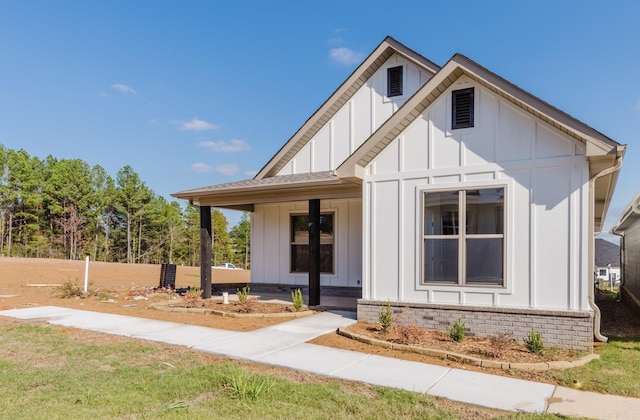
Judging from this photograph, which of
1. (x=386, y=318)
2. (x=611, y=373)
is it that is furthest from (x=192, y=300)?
(x=611, y=373)

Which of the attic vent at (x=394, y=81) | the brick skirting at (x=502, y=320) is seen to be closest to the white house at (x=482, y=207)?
the brick skirting at (x=502, y=320)

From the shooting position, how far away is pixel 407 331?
7.20 metres

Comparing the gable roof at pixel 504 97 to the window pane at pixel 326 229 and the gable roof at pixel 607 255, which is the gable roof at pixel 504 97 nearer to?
the window pane at pixel 326 229

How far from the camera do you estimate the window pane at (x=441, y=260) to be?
7.77 metres

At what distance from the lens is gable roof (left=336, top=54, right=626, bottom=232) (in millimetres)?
6605

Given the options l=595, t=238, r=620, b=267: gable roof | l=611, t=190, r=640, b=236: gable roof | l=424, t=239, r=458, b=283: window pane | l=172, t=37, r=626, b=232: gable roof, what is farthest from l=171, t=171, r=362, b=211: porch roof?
l=595, t=238, r=620, b=267: gable roof

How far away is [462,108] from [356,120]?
5295 millimetres

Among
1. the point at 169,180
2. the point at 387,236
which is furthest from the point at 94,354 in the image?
the point at 169,180

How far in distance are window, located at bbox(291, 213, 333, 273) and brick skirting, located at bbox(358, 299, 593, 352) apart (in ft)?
15.3

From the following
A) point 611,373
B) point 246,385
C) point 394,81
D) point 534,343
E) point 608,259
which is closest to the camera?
point 246,385

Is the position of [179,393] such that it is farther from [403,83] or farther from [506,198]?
[403,83]

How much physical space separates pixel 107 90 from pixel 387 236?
70.1ft

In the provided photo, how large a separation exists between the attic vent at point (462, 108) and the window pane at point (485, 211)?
4.37ft

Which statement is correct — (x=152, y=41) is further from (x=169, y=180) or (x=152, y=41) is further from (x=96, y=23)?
(x=169, y=180)
